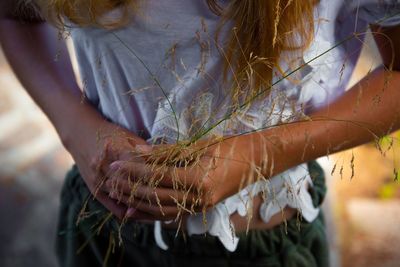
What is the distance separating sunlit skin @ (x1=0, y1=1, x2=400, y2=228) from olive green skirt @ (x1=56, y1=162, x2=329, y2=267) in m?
0.10

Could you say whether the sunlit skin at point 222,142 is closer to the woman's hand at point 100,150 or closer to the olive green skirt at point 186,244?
the woman's hand at point 100,150

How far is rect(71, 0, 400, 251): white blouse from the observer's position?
2.45ft

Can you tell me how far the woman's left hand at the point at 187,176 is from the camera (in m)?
0.69

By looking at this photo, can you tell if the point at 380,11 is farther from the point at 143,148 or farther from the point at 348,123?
the point at 143,148

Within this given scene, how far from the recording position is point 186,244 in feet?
3.00

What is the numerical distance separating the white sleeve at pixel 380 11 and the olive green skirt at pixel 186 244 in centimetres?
32

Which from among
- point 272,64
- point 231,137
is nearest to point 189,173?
point 231,137

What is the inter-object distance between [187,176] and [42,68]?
15.8 inches

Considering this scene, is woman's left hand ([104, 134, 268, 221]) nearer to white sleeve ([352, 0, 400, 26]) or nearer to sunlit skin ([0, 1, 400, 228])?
sunlit skin ([0, 1, 400, 228])

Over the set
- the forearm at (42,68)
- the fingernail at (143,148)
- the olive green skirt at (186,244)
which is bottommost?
the olive green skirt at (186,244)

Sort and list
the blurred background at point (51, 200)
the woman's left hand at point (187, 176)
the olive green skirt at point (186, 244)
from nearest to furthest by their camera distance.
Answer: the woman's left hand at point (187, 176), the olive green skirt at point (186, 244), the blurred background at point (51, 200)

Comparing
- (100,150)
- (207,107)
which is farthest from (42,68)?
(207,107)

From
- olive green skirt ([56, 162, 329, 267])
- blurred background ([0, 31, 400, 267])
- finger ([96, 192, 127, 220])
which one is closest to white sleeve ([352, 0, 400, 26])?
olive green skirt ([56, 162, 329, 267])

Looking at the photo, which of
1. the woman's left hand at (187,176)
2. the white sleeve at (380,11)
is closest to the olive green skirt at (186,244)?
the woman's left hand at (187,176)
